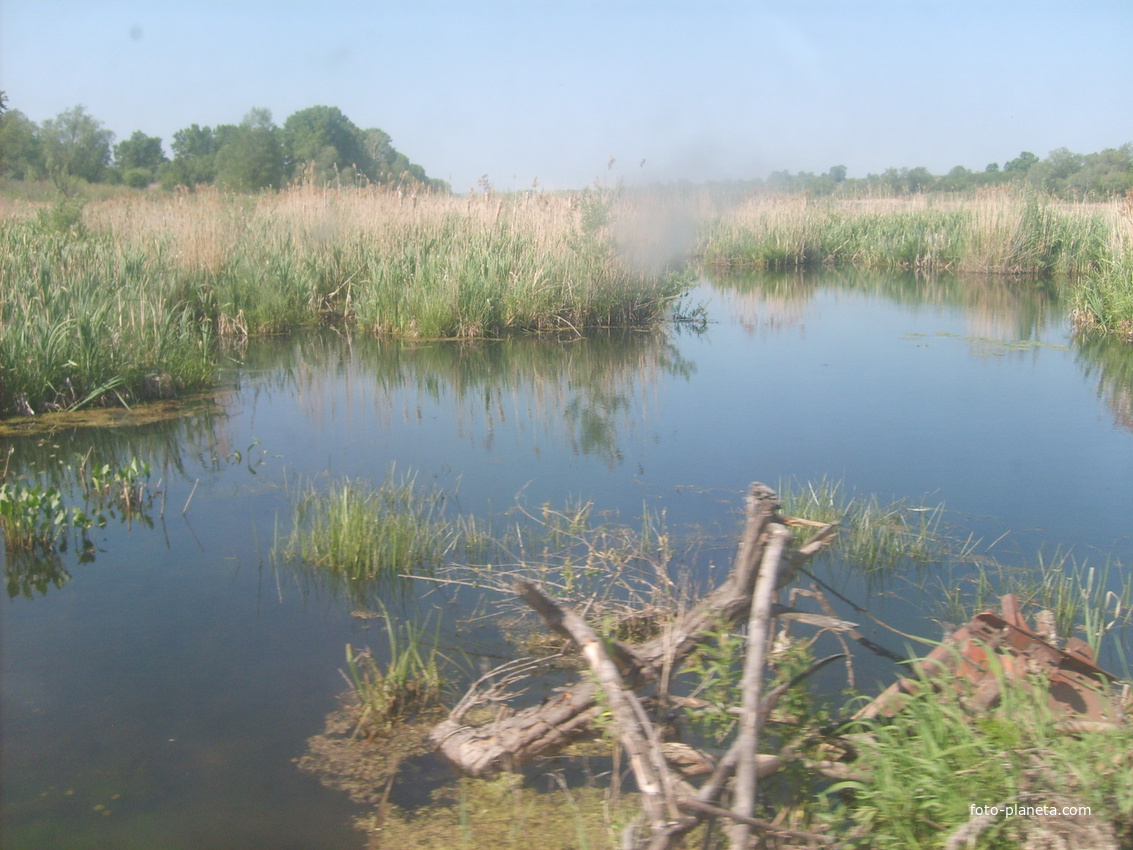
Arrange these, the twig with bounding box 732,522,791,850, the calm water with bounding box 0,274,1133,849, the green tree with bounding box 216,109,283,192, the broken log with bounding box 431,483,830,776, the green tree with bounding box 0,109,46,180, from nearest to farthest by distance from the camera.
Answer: the twig with bounding box 732,522,791,850
the broken log with bounding box 431,483,830,776
the calm water with bounding box 0,274,1133,849
the green tree with bounding box 0,109,46,180
the green tree with bounding box 216,109,283,192

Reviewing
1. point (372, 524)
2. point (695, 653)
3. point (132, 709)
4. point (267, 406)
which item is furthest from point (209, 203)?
point (695, 653)

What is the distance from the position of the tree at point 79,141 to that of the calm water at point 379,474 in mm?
22571

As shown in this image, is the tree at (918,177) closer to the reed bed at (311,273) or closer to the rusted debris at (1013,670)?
the reed bed at (311,273)

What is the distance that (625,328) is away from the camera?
429 inches

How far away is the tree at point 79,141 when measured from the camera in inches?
1108

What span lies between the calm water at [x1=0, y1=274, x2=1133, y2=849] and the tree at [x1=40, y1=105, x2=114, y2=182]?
889 inches

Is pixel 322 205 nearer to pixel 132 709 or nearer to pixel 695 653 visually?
pixel 132 709

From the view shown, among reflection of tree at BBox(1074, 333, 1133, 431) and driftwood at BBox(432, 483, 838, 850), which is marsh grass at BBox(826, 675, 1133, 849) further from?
reflection of tree at BBox(1074, 333, 1133, 431)

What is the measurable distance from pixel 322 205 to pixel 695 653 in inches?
451

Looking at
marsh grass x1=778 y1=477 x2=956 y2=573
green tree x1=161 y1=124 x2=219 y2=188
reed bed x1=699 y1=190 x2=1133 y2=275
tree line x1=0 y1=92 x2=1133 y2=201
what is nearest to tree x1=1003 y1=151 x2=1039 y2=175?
tree line x1=0 y1=92 x2=1133 y2=201

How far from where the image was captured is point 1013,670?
2.39 meters

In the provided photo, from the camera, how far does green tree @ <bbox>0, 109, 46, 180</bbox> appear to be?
20170mm

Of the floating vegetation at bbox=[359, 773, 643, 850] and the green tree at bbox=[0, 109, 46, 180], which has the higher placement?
Result: the green tree at bbox=[0, 109, 46, 180]

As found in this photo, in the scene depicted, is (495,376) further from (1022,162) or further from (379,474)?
(1022,162)
